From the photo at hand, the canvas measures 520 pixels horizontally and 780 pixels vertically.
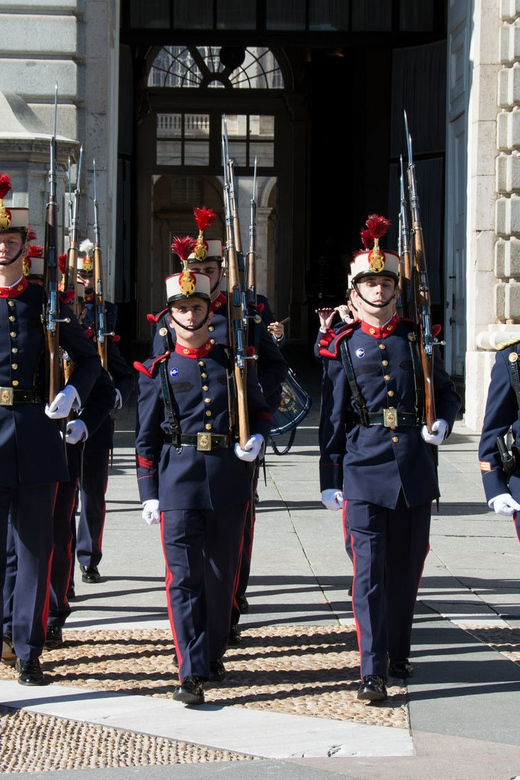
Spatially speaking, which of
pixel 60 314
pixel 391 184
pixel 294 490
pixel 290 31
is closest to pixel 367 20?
pixel 290 31

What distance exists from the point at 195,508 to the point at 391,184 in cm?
1417

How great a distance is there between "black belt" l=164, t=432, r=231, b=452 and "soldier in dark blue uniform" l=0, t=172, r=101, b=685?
53 cm

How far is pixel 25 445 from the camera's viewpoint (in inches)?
221

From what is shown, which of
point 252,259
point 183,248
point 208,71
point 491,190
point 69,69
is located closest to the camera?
point 183,248

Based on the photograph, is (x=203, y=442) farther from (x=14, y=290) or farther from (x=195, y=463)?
(x=14, y=290)

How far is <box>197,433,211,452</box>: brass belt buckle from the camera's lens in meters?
5.53

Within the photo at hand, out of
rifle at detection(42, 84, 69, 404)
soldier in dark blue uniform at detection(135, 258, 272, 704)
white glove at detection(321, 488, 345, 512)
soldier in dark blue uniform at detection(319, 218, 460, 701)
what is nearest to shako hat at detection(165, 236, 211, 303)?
soldier in dark blue uniform at detection(135, 258, 272, 704)

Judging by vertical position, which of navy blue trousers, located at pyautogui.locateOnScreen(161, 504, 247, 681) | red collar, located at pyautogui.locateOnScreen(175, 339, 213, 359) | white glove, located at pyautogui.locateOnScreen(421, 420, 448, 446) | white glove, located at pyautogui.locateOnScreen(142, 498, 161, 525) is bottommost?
navy blue trousers, located at pyautogui.locateOnScreen(161, 504, 247, 681)

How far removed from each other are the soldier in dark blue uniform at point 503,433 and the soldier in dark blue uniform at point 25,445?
176cm

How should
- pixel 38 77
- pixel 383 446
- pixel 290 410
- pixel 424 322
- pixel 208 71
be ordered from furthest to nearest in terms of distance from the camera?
pixel 208 71 → pixel 38 77 → pixel 290 410 → pixel 424 322 → pixel 383 446

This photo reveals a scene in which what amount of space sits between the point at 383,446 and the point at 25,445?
1500 mm

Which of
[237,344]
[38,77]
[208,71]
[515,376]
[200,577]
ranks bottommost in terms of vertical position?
[200,577]

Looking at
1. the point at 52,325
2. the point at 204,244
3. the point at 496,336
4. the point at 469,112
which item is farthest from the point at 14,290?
the point at 469,112

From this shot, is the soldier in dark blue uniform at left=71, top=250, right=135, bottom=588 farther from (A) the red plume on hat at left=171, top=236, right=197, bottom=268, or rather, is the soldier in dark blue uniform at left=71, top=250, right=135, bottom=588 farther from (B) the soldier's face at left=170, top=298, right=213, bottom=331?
(B) the soldier's face at left=170, top=298, right=213, bottom=331
